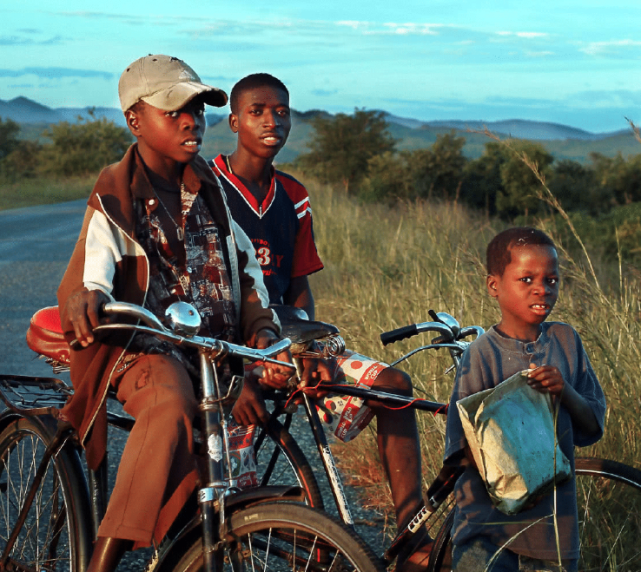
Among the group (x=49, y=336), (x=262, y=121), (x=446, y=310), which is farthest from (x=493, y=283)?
(x=446, y=310)

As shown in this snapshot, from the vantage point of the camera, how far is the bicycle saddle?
291 centimetres

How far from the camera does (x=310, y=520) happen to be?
2184mm

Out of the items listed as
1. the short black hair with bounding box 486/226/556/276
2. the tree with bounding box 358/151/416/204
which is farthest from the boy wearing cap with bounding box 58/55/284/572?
the tree with bounding box 358/151/416/204

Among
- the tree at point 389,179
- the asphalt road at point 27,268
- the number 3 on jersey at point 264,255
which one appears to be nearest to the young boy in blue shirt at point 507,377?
the number 3 on jersey at point 264,255

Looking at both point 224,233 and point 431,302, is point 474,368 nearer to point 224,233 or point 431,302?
point 224,233

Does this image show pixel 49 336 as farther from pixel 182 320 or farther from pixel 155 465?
pixel 182 320

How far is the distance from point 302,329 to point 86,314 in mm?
852

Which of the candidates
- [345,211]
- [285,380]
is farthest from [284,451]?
[345,211]

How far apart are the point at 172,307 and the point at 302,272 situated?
1.57 m

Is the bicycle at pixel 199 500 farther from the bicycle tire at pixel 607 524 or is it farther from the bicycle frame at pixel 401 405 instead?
the bicycle tire at pixel 607 524

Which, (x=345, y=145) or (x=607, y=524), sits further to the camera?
(x=345, y=145)

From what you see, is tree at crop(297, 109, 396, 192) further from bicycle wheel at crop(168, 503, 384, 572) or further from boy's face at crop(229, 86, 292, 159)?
bicycle wheel at crop(168, 503, 384, 572)

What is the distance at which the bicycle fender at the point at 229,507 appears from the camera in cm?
228

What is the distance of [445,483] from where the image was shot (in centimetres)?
258
